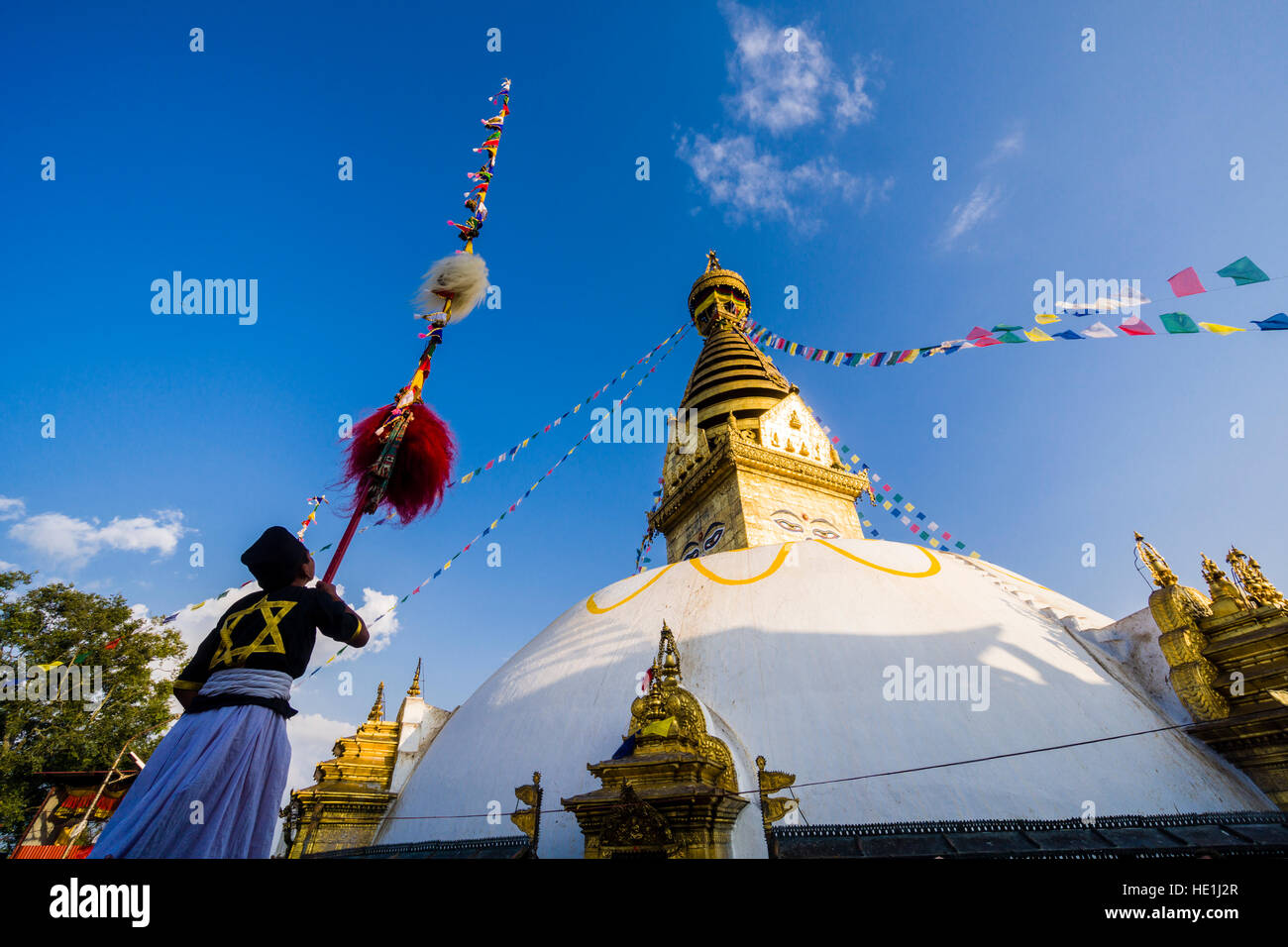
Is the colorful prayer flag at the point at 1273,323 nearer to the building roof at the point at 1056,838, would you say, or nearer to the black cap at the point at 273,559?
the building roof at the point at 1056,838

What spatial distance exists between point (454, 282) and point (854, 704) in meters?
5.78

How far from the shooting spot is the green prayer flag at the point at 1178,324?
7301mm

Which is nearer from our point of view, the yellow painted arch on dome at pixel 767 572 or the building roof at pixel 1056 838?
the building roof at pixel 1056 838

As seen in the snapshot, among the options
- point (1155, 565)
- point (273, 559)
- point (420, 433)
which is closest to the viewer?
point (273, 559)

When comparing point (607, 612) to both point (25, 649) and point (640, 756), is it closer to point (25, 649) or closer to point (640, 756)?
point (640, 756)

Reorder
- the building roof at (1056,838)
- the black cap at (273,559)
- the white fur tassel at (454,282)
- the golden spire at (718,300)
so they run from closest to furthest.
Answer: the black cap at (273,559) → the white fur tassel at (454,282) → the building roof at (1056,838) → the golden spire at (718,300)

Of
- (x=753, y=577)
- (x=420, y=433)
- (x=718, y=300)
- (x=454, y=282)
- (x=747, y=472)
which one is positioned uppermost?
(x=718, y=300)

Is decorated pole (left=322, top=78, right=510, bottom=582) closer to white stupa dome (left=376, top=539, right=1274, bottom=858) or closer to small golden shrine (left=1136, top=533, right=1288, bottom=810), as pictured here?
white stupa dome (left=376, top=539, right=1274, bottom=858)

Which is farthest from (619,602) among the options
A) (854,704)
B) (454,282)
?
(454,282)

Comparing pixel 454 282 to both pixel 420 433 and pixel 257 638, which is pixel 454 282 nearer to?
pixel 420 433

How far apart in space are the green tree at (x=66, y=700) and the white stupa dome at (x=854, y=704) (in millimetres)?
13983

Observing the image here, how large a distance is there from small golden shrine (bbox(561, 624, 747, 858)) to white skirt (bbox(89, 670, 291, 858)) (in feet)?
10.3

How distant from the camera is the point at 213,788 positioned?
2254 mm

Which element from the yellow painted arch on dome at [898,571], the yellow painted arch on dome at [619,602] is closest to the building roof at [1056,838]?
the yellow painted arch on dome at [898,571]
